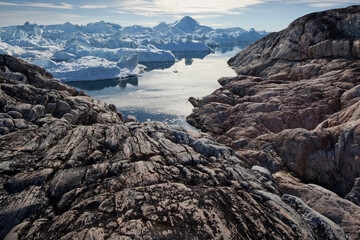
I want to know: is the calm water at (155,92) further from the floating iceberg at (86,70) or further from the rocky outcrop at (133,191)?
the rocky outcrop at (133,191)

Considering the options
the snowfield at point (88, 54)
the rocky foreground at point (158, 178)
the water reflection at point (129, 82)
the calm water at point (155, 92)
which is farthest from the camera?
the snowfield at point (88, 54)

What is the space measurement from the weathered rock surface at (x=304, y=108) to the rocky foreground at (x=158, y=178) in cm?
13

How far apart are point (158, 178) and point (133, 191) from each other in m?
1.53

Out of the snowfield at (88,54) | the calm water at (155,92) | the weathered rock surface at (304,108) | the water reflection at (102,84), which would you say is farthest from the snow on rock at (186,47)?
the weathered rock surface at (304,108)

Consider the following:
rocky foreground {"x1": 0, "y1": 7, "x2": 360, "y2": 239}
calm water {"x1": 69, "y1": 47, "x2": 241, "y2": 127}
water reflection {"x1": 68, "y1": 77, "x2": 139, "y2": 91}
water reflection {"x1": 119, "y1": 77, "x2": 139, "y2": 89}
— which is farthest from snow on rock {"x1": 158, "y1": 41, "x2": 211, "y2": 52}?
rocky foreground {"x1": 0, "y1": 7, "x2": 360, "y2": 239}

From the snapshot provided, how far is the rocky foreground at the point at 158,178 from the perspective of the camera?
28.6ft

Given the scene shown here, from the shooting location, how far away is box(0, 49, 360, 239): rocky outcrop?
27.9ft

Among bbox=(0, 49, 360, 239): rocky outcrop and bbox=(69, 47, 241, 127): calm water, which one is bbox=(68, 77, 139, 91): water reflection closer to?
bbox=(69, 47, 241, 127): calm water

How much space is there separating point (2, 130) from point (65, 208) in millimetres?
8272

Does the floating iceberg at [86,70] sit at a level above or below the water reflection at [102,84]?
above

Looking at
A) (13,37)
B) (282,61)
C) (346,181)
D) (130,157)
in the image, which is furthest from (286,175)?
(13,37)

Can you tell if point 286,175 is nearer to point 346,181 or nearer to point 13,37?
point 346,181

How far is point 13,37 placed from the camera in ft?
520

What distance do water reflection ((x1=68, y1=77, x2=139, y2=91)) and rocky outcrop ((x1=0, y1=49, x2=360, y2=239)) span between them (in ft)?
144
